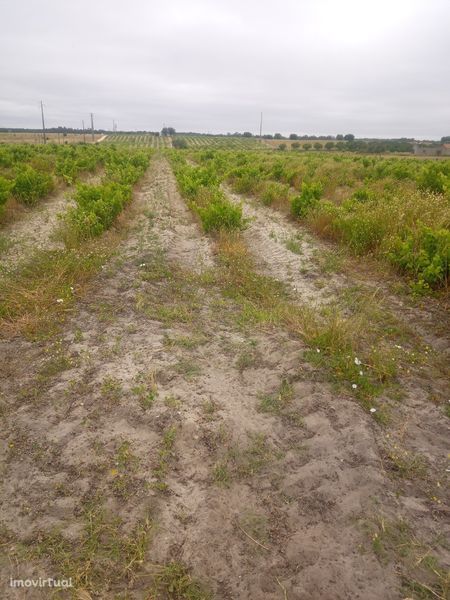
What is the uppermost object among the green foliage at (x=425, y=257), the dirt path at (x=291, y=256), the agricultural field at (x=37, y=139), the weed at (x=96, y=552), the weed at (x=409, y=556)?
the agricultural field at (x=37, y=139)

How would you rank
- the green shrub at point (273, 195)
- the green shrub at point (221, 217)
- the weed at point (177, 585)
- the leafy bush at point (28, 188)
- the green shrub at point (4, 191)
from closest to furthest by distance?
1. the weed at point (177, 585)
2. the green shrub at point (221, 217)
3. the green shrub at point (4, 191)
4. the leafy bush at point (28, 188)
5. the green shrub at point (273, 195)

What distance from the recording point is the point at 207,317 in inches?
201

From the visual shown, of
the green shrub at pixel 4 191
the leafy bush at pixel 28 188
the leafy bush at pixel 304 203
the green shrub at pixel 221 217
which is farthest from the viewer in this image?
the leafy bush at pixel 28 188

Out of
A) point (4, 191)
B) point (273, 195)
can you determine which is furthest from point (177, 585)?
point (273, 195)

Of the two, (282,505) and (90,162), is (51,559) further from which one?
(90,162)

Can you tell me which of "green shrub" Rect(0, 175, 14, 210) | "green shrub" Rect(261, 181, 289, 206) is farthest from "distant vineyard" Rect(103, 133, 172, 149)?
"green shrub" Rect(0, 175, 14, 210)

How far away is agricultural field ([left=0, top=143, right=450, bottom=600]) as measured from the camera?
2.22m

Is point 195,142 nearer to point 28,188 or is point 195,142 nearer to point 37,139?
point 37,139

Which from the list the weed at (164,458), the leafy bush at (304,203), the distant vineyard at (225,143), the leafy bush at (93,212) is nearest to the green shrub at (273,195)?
the leafy bush at (304,203)

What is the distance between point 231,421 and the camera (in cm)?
326

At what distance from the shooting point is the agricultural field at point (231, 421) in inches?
87.5

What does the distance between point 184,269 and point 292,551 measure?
5120 millimetres

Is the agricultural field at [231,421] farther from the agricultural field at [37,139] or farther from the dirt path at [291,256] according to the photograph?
the agricultural field at [37,139]

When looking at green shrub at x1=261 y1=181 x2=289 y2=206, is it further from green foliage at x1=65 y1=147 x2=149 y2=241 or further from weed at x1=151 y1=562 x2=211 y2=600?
weed at x1=151 y1=562 x2=211 y2=600
